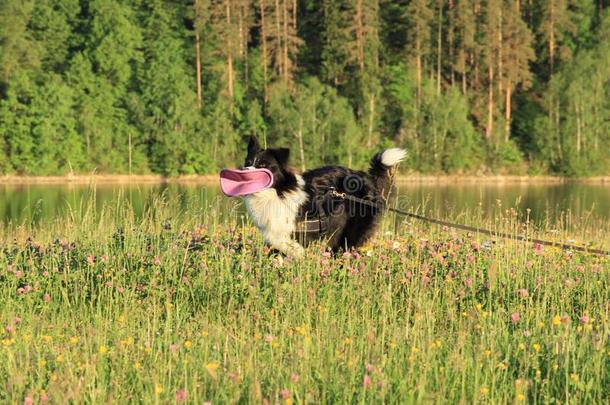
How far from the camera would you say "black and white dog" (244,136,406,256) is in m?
6.84

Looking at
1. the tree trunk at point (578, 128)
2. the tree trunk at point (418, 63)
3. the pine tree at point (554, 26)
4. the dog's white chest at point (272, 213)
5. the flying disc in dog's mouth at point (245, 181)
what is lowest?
the dog's white chest at point (272, 213)

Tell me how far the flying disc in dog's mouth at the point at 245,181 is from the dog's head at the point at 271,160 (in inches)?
6.3

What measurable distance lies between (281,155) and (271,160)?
0.13 meters

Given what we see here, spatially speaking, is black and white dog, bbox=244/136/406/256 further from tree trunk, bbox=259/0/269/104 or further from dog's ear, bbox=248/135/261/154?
tree trunk, bbox=259/0/269/104

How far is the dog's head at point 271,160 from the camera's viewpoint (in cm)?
680

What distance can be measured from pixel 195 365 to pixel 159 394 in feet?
1.24

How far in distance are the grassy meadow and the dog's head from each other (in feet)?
2.72

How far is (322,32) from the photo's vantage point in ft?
199

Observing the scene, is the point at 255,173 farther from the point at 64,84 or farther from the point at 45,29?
the point at 45,29

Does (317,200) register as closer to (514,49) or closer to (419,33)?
(419,33)

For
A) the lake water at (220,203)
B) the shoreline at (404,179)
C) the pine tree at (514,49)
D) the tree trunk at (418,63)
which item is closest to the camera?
the lake water at (220,203)

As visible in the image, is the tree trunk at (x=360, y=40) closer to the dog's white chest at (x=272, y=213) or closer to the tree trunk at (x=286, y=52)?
the tree trunk at (x=286, y=52)

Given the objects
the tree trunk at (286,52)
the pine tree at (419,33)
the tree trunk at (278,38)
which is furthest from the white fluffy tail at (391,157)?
the pine tree at (419,33)

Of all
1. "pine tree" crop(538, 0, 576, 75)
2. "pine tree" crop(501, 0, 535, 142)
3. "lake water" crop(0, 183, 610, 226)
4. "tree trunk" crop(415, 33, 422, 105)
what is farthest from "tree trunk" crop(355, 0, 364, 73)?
"lake water" crop(0, 183, 610, 226)
